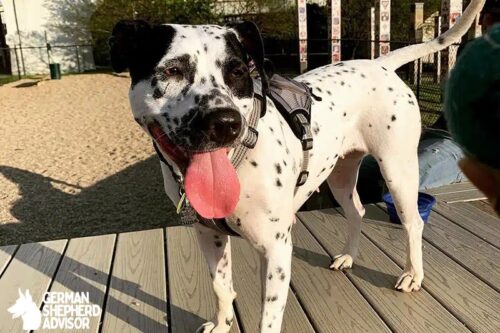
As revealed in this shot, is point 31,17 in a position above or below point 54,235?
above

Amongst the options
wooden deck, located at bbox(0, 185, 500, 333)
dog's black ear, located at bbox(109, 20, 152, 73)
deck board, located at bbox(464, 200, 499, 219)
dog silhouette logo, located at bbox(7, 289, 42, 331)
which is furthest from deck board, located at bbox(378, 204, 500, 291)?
dog silhouette logo, located at bbox(7, 289, 42, 331)

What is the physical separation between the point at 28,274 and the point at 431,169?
3.33 m

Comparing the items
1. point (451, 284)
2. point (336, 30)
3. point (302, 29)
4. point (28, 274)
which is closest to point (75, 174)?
point (28, 274)

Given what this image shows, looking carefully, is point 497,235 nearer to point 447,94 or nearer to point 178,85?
point 178,85

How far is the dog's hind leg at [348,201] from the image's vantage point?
3230mm

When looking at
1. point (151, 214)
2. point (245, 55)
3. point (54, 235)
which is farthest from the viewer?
point (151, 214)

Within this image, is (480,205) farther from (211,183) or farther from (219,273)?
(211,183)

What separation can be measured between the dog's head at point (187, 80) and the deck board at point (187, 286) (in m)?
1.16

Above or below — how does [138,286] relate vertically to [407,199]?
below

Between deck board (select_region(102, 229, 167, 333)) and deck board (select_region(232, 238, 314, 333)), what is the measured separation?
44 cm

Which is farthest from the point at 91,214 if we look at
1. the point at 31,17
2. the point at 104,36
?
the point at 31,17

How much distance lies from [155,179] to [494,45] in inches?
284

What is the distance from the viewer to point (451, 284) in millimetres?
2961

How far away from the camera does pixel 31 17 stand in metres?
24.7
